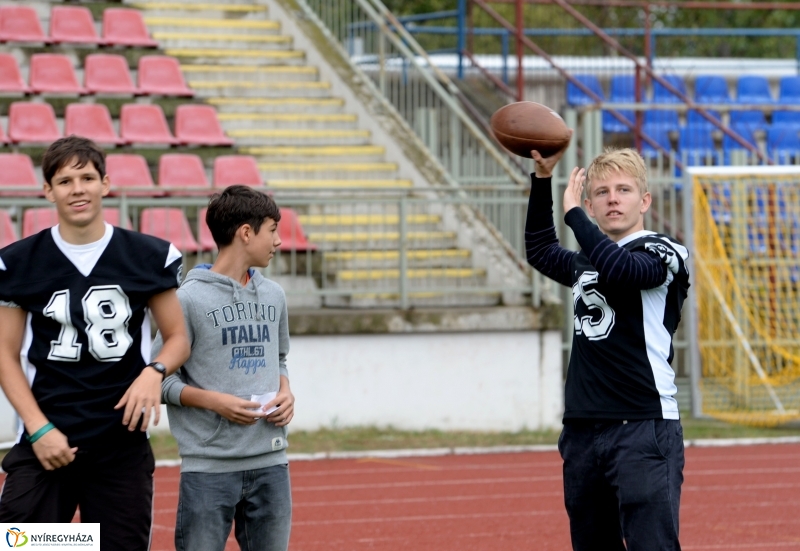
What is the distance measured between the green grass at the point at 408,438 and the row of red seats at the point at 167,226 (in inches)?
67.9

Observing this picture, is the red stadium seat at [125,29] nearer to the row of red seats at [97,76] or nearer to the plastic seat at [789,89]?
the row of red seats at [97,76]

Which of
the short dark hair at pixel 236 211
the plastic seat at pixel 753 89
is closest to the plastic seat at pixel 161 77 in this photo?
the plastic seat at pixel 753 89

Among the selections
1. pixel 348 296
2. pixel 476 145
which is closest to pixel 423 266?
pixel 348 296

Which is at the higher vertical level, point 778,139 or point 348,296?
point 778,139

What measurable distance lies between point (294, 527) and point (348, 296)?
4.21 meters

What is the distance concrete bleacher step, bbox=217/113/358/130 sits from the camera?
14.2 m

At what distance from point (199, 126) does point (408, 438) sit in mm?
4939

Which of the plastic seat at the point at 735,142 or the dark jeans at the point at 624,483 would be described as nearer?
the dark jeans at the point at 624,483

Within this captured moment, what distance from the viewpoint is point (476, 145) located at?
42.2 feet

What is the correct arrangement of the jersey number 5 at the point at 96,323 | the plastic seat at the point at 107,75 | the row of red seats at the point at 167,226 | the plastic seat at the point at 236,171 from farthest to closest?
the plastic seat at the point at 107,75, the plastic seat at the point at 236,171, the row of red seats at the point at 167,226, the jersey number 5 at the point at 96,323

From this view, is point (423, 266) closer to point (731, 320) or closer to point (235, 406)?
point (731, 320)

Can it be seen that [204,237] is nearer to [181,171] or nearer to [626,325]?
[181,171]

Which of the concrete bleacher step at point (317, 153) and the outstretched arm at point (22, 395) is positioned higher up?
the concrete bleacher step at point (317, 153)

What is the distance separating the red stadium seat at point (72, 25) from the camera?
577 inches
